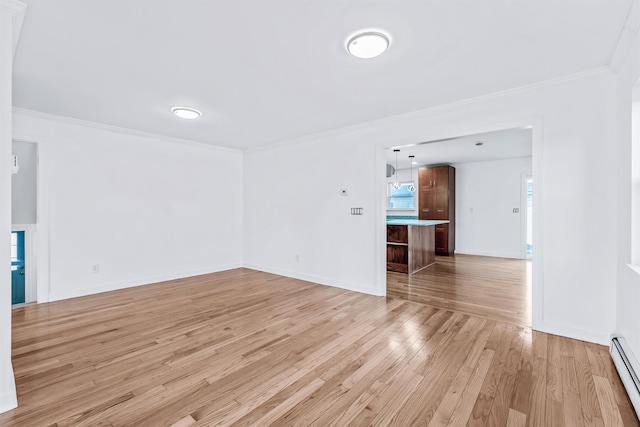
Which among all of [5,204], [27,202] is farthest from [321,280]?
[27,202]

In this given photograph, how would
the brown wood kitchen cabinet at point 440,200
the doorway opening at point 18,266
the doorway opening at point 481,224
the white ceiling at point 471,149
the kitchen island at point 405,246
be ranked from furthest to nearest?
the brown wood kitchen cabinet at point 440,200 → the kitchen island at point 405,246 → the white ceiling at point 471,149 → the doorway opening at point 18,266 → the doorway opening at point 481,224

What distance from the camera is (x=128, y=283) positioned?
452 centimetres

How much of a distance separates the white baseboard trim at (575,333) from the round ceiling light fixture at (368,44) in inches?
115

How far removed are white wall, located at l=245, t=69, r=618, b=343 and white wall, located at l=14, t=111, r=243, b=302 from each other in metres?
2.29

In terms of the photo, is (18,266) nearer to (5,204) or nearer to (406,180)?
(5,204)

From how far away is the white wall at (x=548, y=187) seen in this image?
102 inches

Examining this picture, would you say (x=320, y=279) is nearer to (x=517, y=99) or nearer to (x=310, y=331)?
(x=310, y=331)

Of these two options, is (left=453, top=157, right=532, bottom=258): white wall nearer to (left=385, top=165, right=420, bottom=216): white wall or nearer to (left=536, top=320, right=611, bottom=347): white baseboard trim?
(left=385, top=165, right=420, bottom=216): white wall

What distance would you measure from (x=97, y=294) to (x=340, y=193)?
3.77 meters

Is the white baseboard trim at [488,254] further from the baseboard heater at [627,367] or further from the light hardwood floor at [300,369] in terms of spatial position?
the baseboard heater at [627,367]

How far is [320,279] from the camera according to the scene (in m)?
4.79

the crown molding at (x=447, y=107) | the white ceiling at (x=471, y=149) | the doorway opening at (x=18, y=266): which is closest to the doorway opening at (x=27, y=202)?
the doorway opening at (x=18, y=266)

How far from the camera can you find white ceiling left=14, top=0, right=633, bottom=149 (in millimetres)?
1843

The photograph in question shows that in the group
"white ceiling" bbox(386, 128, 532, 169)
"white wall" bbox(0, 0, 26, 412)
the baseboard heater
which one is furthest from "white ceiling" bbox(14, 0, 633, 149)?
the baseboard heater
